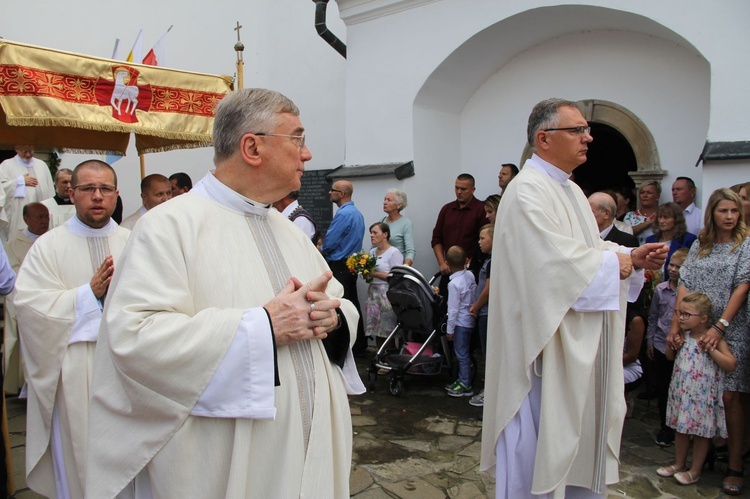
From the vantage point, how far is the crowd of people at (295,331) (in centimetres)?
181

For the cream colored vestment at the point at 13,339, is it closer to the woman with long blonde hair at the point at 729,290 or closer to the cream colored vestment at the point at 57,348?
the cream colored vestment at the point at 57,348

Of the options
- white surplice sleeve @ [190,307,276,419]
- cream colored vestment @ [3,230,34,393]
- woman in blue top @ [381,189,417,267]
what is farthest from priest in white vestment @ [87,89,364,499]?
woman in blue top @ [381,189,417,267]

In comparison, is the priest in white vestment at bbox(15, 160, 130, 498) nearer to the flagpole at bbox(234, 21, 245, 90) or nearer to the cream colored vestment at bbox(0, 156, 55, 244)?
the flagpole at bbox(234, 21, 245, 90)

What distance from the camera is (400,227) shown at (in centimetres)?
747

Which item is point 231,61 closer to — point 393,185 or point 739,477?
point 393,185

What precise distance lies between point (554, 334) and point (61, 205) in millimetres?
5964

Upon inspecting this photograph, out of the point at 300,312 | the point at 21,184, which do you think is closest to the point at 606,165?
the point at 21,184

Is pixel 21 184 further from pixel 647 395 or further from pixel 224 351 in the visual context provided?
pixel 647 395

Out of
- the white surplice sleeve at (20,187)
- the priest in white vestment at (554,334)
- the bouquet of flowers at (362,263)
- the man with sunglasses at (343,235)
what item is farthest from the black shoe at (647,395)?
the white surplice sleeve at (20,187)

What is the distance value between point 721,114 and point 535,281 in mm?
3719

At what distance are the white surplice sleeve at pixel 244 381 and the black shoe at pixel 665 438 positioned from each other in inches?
157

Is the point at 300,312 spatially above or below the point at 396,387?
above

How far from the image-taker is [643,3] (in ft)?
20.3

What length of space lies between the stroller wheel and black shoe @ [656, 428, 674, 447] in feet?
7.54
